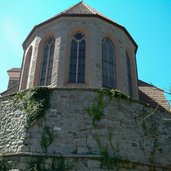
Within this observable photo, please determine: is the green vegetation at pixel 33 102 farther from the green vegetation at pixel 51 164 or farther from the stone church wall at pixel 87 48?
the stone church wall at pixel 87 48

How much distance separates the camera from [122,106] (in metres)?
11.6

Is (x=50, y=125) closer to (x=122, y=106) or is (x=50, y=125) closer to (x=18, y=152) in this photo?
(x=18, y=152)

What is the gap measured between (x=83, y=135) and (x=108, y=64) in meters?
5.48

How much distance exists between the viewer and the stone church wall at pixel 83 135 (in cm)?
985

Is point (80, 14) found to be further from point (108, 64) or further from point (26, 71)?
point (26, 71)

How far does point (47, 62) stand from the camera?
1512 cm

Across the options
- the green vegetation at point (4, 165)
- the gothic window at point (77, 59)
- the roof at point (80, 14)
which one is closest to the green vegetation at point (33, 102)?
the green vegetation at point (4, 165)

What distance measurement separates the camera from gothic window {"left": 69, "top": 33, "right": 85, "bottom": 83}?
560 inches

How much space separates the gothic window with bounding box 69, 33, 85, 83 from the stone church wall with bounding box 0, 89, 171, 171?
2812 millimetres

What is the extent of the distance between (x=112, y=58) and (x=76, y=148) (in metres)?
6.48

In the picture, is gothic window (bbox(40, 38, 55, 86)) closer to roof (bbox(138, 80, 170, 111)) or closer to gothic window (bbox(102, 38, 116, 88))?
gothic window (bbox(102, 38, 116, 88))

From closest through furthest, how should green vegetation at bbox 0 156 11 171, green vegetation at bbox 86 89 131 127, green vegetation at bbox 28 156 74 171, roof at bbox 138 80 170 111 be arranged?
green vegetation at bbox 28 156 74 171
green vegetation at bbox 0 156 11 171
green vegetation at bbox 86 89 131 127
roof at bbox 138 80 170 111

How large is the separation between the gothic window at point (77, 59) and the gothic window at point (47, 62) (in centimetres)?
103

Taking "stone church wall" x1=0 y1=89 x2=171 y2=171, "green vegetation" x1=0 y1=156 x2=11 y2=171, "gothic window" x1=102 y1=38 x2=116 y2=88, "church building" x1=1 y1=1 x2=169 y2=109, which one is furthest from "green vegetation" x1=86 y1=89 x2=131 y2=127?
"green vegetation" x1=0 y1=156 x2=11 y2=171
